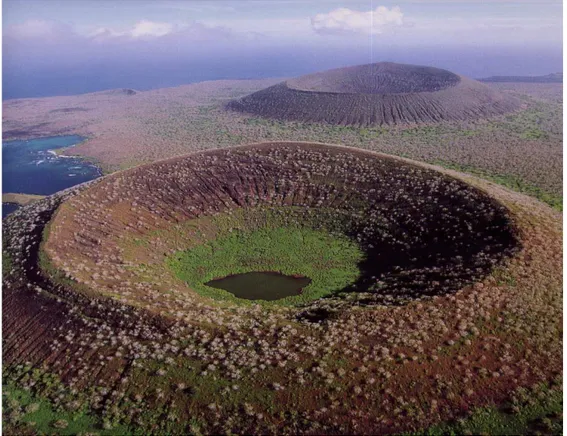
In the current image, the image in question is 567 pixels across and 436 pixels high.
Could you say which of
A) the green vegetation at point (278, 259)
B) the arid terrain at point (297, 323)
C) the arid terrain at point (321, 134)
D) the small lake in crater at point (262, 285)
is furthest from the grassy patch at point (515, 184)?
the small lake in crater at point (262, 285)

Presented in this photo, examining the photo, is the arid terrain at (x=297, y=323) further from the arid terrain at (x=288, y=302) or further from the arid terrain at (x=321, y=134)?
the arid terrain at (x=321, y=134)

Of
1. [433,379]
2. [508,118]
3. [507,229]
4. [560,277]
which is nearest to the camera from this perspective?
[433,379]

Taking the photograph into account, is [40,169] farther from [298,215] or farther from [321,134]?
→ [298,215]

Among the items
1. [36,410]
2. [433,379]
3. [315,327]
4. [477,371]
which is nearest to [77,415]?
[36,410]

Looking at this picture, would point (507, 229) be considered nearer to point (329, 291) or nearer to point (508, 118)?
point (329, 291)

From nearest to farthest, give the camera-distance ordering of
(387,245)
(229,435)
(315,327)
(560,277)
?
(229,435), (315,327), (560,277), (387,245)
